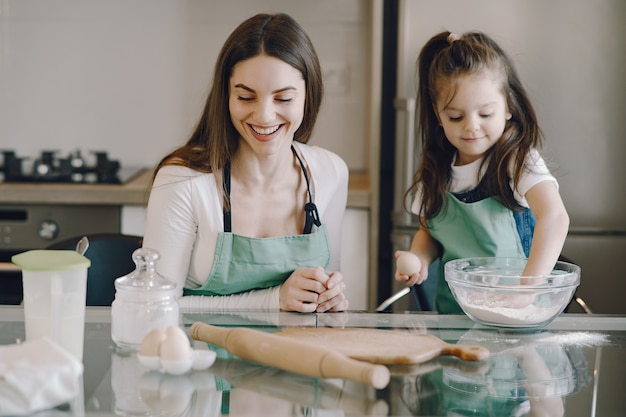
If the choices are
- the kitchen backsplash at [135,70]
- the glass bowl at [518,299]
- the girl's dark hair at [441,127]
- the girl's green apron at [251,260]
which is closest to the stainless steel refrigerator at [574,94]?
the kitchen backsplash at [135,70]

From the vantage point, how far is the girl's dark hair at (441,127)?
1.78 metres

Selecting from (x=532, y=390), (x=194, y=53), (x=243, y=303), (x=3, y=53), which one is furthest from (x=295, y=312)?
(x=3, y=53)

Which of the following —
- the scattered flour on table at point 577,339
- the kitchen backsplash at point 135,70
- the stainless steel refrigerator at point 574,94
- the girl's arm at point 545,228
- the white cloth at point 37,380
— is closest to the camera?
the white cloth at point 37,380

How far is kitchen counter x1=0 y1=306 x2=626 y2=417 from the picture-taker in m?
0.97

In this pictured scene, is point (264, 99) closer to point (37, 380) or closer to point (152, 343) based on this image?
point (152, 343)

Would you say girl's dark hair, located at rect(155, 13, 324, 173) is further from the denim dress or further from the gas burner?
the gas burner

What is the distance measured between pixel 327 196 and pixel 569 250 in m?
1.13

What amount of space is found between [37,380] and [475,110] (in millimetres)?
1087

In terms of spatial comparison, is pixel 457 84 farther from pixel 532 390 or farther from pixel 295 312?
pixel 532 390

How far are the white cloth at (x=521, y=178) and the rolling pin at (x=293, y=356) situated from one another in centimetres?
78

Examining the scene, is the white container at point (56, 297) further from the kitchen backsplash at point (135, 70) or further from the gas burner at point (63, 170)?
the kitchen backsplash at point (135, 70)

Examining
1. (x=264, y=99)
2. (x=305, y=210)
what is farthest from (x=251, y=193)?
(x=264, y=99)

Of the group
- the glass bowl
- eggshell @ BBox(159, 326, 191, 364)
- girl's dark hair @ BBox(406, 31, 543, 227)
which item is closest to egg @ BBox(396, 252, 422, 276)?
Answer: the glass bowl

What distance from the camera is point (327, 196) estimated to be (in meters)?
1.91
